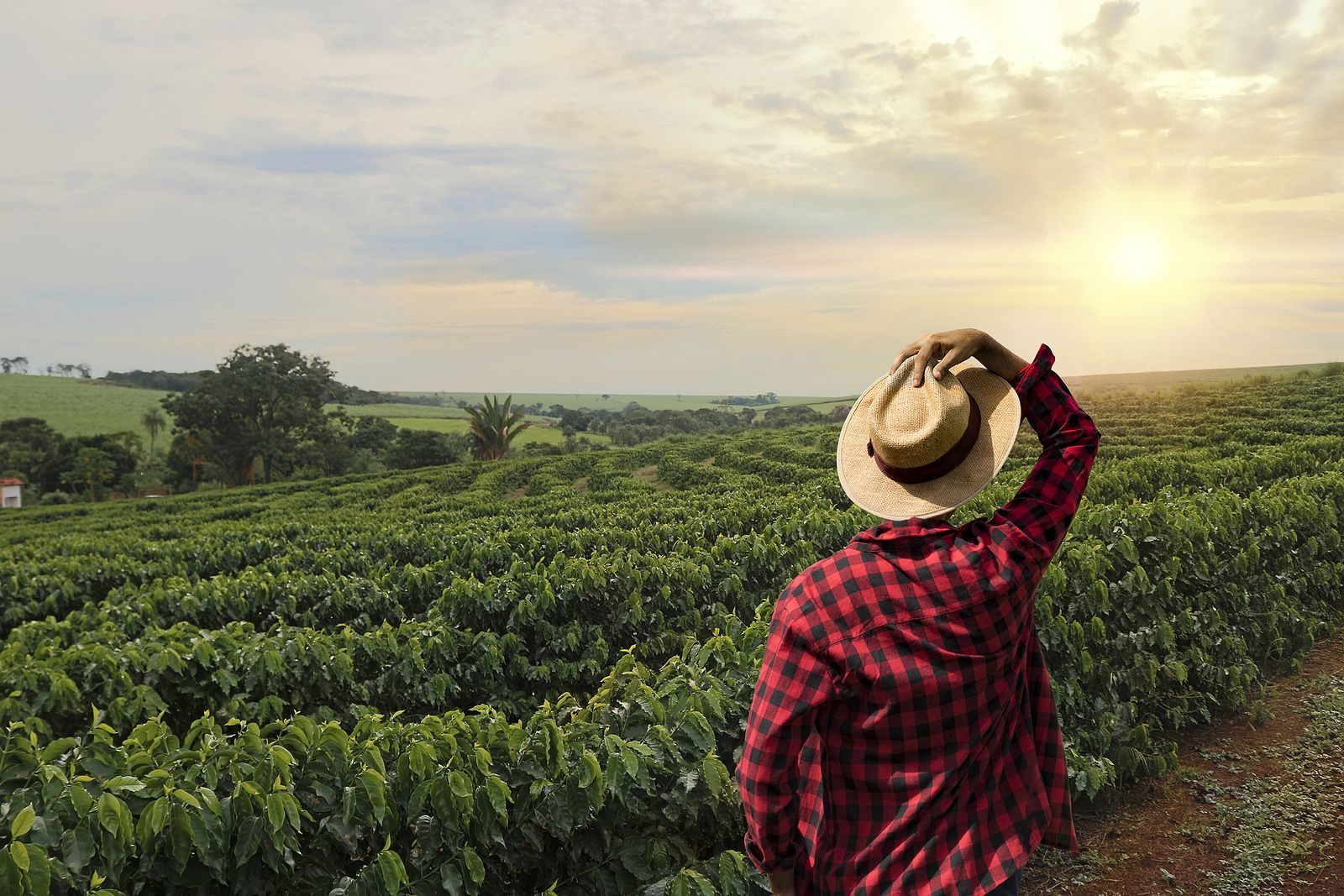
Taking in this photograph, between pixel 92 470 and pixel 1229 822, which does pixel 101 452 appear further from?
pixel 1229 822

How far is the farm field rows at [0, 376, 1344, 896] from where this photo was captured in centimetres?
273

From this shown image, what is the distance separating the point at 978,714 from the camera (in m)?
1.92

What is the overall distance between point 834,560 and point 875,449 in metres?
0.27

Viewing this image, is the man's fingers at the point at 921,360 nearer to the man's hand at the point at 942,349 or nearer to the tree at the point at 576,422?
the man's hand at the point at 942,349

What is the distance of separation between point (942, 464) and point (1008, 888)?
0.94 m

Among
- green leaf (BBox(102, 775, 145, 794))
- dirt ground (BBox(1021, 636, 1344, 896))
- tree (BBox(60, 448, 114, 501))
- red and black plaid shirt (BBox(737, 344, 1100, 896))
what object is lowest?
tree (BBox(60, 448, 114, 501))

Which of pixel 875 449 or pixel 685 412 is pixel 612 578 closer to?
pixel 875 449

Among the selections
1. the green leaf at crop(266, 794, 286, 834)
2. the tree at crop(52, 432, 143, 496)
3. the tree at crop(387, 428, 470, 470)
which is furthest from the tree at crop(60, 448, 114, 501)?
the green leaf at crop(266, 794, 286, 834)

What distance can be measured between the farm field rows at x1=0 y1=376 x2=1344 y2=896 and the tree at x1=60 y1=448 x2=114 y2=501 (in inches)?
2107

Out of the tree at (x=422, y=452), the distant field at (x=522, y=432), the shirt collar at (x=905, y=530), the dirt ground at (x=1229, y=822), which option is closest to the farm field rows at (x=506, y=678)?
the dirt ground at (x=1229, y=822)

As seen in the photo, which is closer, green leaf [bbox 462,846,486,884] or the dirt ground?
green leaf [bbox 462,846,486,884]

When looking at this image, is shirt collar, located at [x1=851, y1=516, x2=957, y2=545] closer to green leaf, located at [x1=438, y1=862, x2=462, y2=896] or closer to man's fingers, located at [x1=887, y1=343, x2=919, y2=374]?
man's fingers, located at [x1=887, y1=343, x2=919, y2=374]

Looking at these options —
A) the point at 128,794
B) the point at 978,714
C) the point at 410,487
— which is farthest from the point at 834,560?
the point at 410,487

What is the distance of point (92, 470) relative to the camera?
58594 mm
